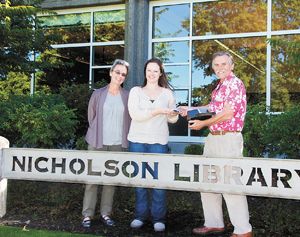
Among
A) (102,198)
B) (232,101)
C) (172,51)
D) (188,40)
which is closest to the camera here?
(232,101)

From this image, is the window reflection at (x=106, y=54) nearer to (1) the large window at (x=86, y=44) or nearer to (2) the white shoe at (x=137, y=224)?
(1) the large window at (x=86, y=44)

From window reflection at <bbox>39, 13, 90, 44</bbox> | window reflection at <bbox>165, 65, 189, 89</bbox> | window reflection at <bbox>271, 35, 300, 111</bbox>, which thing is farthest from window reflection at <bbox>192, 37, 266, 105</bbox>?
window reflection at <bbox>39, 13, 90, 44</bbox>

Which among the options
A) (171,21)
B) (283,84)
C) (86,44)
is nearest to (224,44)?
(171,21)

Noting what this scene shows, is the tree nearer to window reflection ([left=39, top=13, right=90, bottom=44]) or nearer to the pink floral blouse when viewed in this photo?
window reflection ([left=39, top=13, right=90, bottom=44])

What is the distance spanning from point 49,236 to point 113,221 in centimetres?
86

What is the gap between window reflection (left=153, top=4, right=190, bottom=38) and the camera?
41.6 ft

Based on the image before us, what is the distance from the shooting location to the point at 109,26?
1332 centimetres

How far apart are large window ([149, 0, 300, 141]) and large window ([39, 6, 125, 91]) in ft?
3.79

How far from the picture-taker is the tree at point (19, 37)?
8.26 meters

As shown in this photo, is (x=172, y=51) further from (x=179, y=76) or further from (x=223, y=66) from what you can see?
(x=223, y=66)

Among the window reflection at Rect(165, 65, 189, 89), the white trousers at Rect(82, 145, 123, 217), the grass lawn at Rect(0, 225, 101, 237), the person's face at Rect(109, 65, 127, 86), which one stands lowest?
the grass lawn at Rect(0, 225, 101, 237)

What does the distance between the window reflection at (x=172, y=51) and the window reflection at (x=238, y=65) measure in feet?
0.80

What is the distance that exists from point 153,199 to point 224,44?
25.9ft

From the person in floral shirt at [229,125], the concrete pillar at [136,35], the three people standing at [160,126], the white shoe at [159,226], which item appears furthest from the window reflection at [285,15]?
the white shoe at [159,226]
